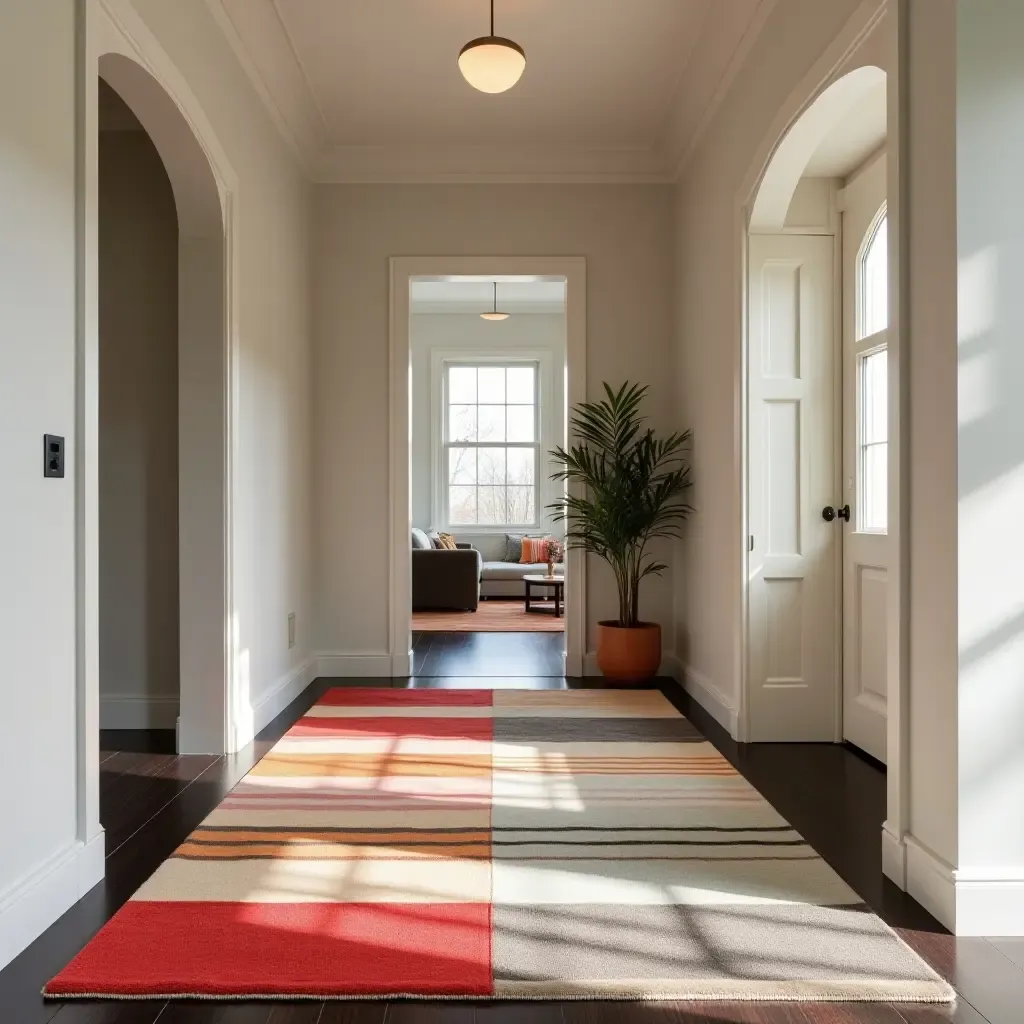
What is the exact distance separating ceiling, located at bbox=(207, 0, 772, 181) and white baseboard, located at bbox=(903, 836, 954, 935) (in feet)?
10.1

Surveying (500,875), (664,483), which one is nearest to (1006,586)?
(500,875)

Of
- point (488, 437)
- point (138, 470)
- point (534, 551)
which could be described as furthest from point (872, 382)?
point (488, 437)

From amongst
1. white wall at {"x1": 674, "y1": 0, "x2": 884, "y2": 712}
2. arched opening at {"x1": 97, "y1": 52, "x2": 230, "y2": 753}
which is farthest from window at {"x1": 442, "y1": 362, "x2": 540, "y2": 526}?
arched opening at {"x1": 97, "y1": 52, "x2": 230, "y2": 753}

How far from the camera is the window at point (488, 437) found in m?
10.6

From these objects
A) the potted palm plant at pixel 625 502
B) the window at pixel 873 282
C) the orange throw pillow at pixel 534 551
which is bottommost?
the orange throw pillow at pixel 534 551

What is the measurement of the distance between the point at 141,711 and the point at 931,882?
10.9 feet

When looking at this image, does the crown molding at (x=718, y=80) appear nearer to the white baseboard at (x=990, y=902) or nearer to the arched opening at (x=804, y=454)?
the arched opening at (x=804, y=454)

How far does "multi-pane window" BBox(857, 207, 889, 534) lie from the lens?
3531mm

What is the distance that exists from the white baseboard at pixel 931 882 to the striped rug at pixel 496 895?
15 cm

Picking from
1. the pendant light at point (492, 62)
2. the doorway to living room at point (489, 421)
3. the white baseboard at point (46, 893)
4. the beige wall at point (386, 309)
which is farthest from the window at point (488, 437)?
the white baseboard at point (46, 893)

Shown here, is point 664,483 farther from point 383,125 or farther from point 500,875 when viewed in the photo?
point 500,875

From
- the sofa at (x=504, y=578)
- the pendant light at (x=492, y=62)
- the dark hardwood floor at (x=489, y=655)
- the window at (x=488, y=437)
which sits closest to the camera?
the pendant light at (x=492, y=62)

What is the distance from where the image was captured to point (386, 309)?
533 centimetres

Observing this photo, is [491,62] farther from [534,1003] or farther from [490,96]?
[534,1003]
